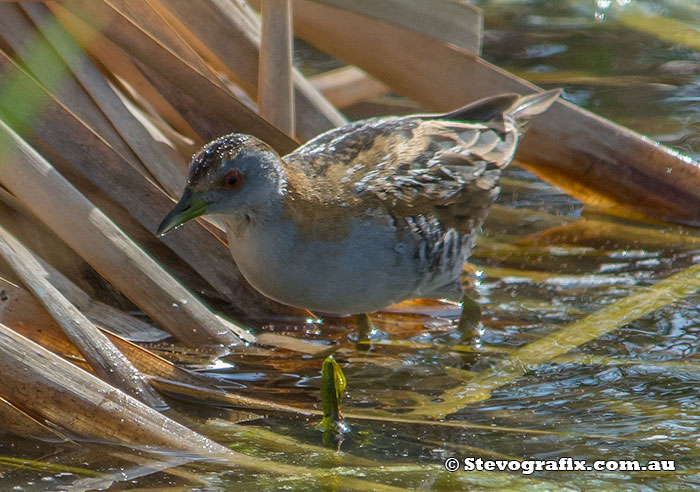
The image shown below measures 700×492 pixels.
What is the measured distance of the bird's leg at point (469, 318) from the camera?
3658mm

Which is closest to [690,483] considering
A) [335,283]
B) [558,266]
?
[335,283]

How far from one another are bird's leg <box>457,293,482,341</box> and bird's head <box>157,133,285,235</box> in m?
0.99

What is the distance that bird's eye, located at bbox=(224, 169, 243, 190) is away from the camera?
2.97m

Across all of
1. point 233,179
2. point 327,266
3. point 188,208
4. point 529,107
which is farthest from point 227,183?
point 529,107

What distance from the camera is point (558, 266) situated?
423cm

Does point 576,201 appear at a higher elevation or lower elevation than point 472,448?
higher

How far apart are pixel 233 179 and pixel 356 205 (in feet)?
1.51

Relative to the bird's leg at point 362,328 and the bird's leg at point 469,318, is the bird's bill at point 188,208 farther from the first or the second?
the bird's leg at point 469,318

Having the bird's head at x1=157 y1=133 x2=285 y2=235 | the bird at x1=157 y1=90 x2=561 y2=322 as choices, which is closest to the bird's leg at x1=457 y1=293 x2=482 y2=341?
the bird at x1=157 y1=90 x2=561 y2=322

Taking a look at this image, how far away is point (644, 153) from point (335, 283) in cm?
183

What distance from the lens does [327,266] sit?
3129mm

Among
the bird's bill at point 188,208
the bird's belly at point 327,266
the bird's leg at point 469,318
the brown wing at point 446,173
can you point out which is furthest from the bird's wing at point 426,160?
the bird's bill at point 188,208

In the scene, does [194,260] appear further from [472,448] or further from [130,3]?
[472,448]

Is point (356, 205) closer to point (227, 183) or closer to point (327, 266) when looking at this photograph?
point (327, 266)
